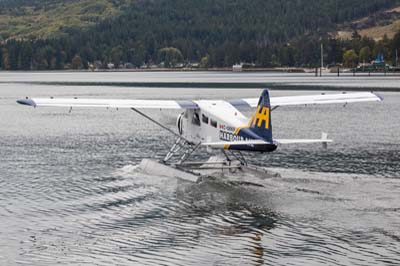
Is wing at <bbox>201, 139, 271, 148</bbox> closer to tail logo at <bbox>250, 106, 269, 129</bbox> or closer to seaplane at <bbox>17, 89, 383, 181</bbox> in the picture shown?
seaplane at <bbox>17, 89, 383, 181</bbox>

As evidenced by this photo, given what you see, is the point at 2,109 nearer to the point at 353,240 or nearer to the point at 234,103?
the point at 234,103

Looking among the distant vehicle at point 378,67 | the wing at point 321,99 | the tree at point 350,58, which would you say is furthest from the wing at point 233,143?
the tree at point 350,58

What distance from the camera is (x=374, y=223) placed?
709 inches

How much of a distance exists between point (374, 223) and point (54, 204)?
8.44 metres

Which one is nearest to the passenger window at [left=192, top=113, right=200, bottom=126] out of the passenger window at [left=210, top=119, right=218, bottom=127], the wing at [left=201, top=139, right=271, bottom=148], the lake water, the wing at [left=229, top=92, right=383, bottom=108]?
the passenger window at [left=210, top=119, right=218, bottom=127]

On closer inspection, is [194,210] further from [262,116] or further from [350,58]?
[350,58]

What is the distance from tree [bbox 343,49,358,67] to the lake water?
160201mm

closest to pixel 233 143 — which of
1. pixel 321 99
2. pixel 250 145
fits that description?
pixel 250 145

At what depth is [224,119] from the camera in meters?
23.4

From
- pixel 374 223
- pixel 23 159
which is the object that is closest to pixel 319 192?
pixel 374 223

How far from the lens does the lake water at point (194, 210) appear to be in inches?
633

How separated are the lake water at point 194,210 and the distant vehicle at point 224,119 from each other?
4.02 ft

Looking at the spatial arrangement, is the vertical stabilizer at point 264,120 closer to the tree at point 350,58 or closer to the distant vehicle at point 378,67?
the distant vehicle at point 378,67

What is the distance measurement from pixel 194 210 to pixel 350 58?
177m
